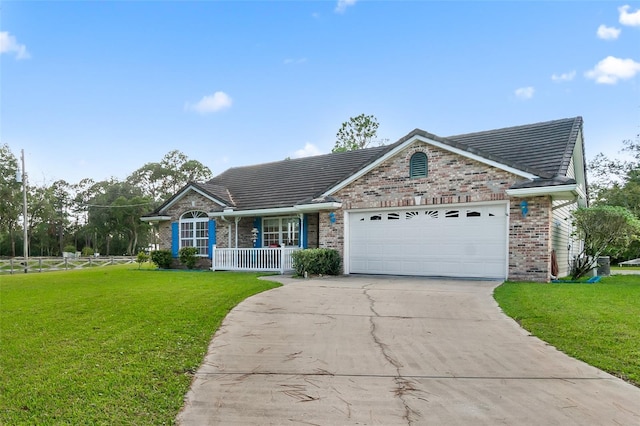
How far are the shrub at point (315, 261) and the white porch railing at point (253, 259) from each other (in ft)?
4.14

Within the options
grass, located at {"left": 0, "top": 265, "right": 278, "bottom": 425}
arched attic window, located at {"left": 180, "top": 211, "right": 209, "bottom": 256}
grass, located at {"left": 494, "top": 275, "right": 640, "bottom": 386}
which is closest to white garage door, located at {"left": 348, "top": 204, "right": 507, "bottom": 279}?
grass, located at {"left": 494, "top": 275, "right": 640, "bottom": 386}

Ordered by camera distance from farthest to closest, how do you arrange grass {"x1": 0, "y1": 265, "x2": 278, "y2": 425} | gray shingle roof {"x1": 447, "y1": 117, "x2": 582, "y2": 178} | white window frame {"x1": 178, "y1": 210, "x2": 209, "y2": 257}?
1. white window frame {"x1": 178, "y1": 210, "x2": 209, "y2": 257}
2. gray shingle roof {"x1": 447, "y1": 117, "x2": 582, "y2": 178}
3. grass {"x1": 0, "y1": 265, "x2": 278, "y2": 425}

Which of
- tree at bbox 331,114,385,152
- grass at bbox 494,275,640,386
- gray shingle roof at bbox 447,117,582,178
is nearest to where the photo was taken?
grass at bbox 494,275,640,386

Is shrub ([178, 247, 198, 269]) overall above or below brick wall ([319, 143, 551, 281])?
below

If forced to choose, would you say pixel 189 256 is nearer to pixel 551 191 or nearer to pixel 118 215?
pixel 551 191

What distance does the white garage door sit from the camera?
12.4 meters

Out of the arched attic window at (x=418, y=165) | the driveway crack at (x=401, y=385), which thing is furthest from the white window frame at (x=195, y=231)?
the driveway crack at (x=401, y=385)

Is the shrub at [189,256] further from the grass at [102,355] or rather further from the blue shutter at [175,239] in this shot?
the grass at [102,355]

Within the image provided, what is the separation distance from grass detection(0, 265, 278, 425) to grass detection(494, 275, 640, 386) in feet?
15.1

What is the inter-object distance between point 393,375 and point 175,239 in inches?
669

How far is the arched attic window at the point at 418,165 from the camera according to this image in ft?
44.4

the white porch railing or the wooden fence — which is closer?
the white porch railing

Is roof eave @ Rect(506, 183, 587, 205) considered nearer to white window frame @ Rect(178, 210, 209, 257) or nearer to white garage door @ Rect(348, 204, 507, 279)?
white garage door @ Rect(348, 204, 507, 279)

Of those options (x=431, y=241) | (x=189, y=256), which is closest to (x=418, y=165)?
(x=431, y=241)
